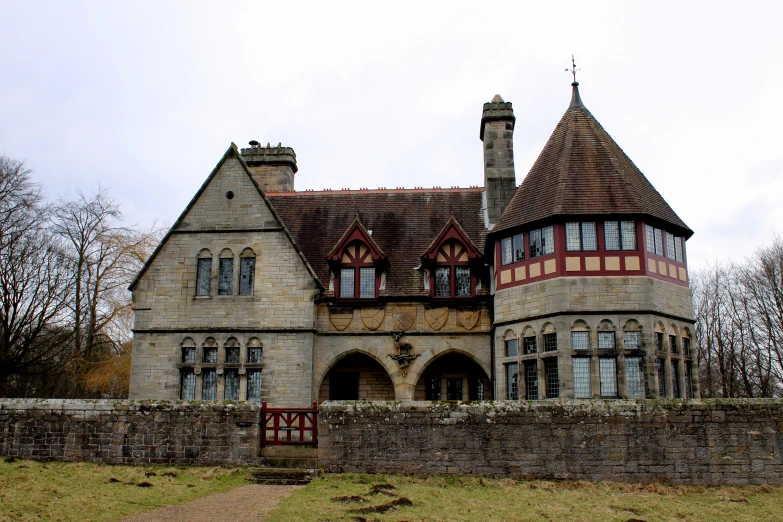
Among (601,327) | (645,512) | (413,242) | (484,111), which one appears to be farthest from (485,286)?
(645,512)

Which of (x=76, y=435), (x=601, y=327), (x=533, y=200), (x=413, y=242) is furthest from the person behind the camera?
(x=413, y=242)

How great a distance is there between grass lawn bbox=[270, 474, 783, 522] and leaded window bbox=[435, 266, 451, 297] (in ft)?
32.7

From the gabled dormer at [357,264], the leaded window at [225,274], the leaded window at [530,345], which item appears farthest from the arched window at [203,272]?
the leaded window at [530,345]

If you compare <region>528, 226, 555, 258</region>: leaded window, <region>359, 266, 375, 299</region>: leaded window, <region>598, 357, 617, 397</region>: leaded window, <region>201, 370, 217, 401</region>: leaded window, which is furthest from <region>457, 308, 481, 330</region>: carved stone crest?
<region>201, 370, 217, 401</region>: leaded window

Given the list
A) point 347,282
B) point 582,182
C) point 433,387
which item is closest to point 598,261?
point 582,182

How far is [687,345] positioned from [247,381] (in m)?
13.7

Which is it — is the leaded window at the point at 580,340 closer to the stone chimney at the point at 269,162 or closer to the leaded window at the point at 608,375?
the leaded window at the point at 608,375

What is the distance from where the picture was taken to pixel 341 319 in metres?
23.7

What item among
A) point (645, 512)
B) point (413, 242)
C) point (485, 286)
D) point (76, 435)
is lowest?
point (645, 512)

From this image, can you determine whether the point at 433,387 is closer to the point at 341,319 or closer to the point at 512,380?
the point at 341,319

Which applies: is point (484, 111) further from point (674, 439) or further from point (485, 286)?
point (674, 439)

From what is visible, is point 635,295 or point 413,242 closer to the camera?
point 635,295

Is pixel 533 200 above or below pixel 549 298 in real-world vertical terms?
above

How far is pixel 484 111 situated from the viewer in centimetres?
2667
